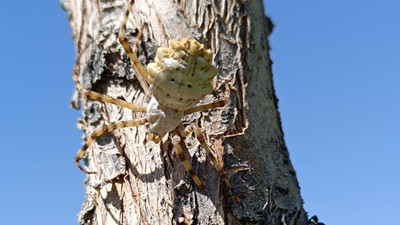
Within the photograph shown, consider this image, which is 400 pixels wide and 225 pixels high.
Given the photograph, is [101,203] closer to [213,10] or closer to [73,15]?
[213,10]

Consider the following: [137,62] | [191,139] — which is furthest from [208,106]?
[137,62]

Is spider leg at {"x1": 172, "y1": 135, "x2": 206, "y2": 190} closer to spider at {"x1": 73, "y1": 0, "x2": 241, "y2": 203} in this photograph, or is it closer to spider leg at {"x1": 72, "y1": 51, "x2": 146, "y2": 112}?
spider at {"x1": 73, "y1": 0, "x2": 241, "y2": 203}

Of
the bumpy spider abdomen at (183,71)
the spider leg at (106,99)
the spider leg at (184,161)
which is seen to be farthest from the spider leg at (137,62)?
the spider leg at (184,161)

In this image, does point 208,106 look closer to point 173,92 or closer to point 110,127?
point 173,92

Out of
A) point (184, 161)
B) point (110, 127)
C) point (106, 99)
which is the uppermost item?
point (106, 99)

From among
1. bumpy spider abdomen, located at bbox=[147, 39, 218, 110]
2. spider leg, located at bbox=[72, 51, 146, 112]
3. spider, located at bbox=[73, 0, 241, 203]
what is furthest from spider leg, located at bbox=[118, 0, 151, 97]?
bumpy spider abdomen, located at bbox=[147, 39, 218, 110]

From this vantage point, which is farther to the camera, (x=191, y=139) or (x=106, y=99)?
(x=106, y=99)

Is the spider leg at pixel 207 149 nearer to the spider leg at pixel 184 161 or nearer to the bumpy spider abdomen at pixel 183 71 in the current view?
→ the spider leg at pixel 184 161
